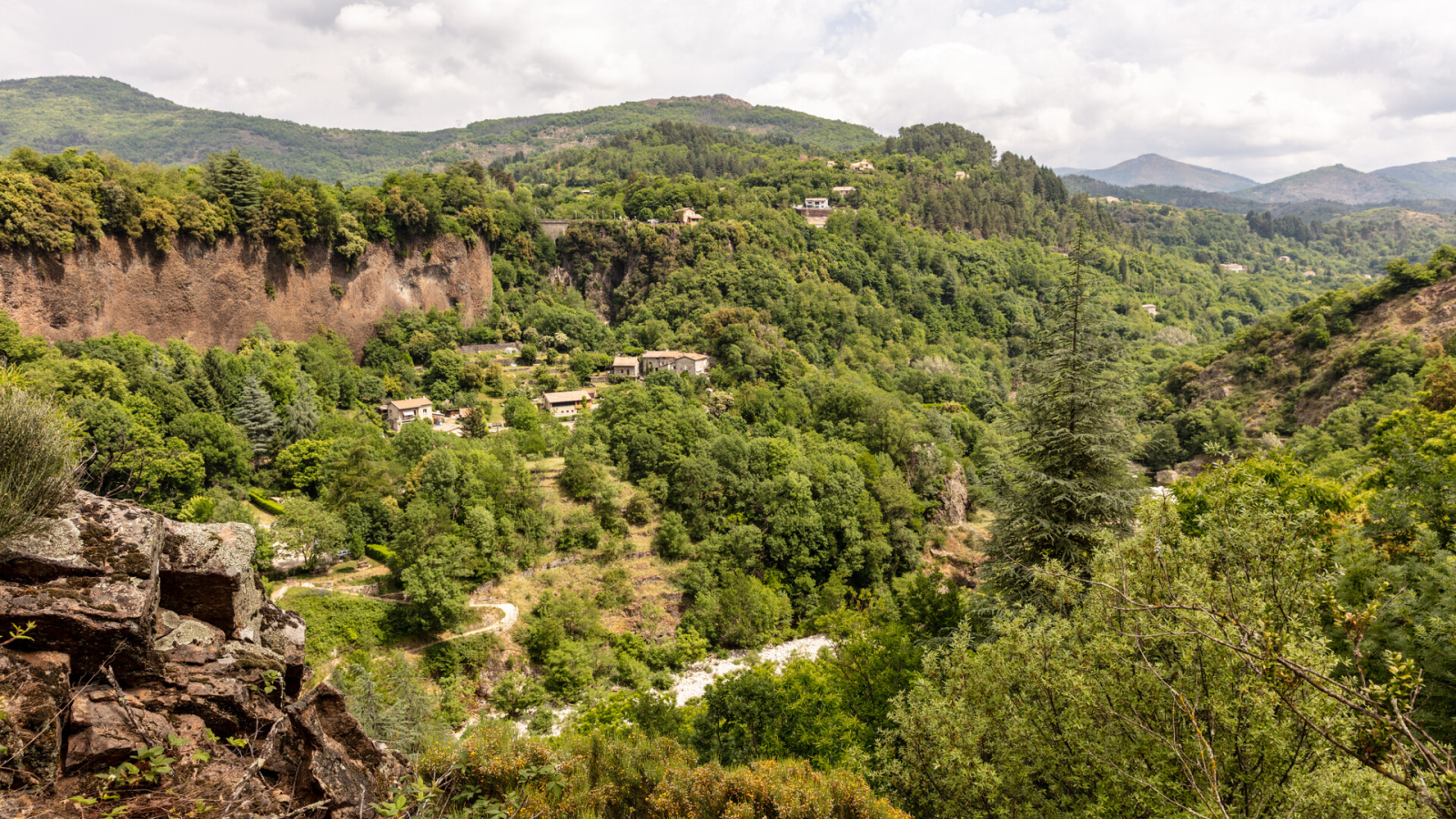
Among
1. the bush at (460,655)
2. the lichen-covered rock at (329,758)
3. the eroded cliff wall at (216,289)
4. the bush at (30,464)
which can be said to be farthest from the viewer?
the eroded cliff wall at (216,289)

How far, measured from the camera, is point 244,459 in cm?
3250

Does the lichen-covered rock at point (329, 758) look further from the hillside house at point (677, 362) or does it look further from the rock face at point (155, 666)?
the hillside house at point (677, 362)

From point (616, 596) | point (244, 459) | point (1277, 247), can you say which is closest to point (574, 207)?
point (244, 459)

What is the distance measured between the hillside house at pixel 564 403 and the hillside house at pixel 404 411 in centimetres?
776

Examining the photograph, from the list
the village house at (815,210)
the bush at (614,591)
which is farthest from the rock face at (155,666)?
the village house at (815,210)

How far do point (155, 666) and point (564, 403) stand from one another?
136 ft

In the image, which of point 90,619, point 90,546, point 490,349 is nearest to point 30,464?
point 90,546

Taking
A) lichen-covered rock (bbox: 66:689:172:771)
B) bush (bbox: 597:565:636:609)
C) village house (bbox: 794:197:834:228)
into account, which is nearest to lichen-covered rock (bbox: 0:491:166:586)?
lichen-covered rock (bbox: 66:689:172:771)

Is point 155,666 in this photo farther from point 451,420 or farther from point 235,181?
point 235,181

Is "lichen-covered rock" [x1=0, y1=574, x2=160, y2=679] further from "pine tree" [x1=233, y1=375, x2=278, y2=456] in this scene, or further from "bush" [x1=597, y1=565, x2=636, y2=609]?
"pine tree" [x1=233, y1=375, x2=278, y2=456]

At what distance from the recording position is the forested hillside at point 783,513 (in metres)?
7.92

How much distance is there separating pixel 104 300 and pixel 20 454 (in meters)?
38.3

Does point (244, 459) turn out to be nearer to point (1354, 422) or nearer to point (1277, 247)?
point (1354, 422)

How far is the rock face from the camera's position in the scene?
5.12 meters
